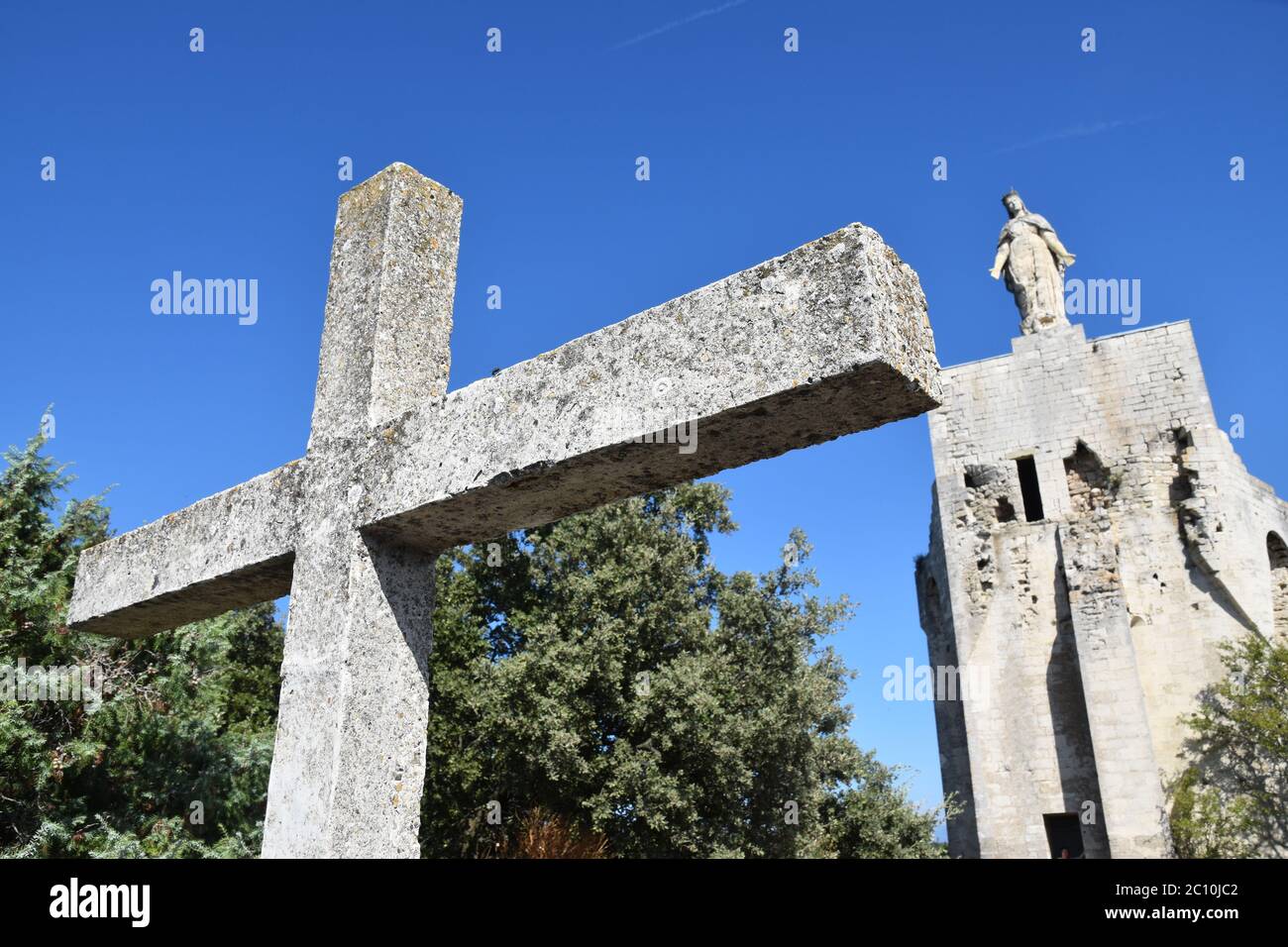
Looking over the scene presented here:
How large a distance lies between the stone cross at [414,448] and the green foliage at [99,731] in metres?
3.12

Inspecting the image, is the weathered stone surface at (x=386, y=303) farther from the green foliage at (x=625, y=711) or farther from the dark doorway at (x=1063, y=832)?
the dark doorway at (x=1063, y=832)

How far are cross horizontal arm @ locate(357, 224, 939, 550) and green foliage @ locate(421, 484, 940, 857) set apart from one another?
12.6 meters

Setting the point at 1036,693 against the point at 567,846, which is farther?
the point at 1036,693

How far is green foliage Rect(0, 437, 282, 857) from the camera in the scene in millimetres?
6750

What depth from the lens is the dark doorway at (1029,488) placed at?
73.7 feet

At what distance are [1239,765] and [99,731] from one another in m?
19.8

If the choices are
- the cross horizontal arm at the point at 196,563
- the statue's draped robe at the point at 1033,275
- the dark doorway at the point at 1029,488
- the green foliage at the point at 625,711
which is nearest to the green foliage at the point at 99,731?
the green foliage at the point at 625,711

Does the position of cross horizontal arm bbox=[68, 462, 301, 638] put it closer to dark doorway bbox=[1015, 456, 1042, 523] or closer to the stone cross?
the stone cross

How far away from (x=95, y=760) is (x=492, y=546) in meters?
9.60

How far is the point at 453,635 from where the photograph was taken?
701 inches
